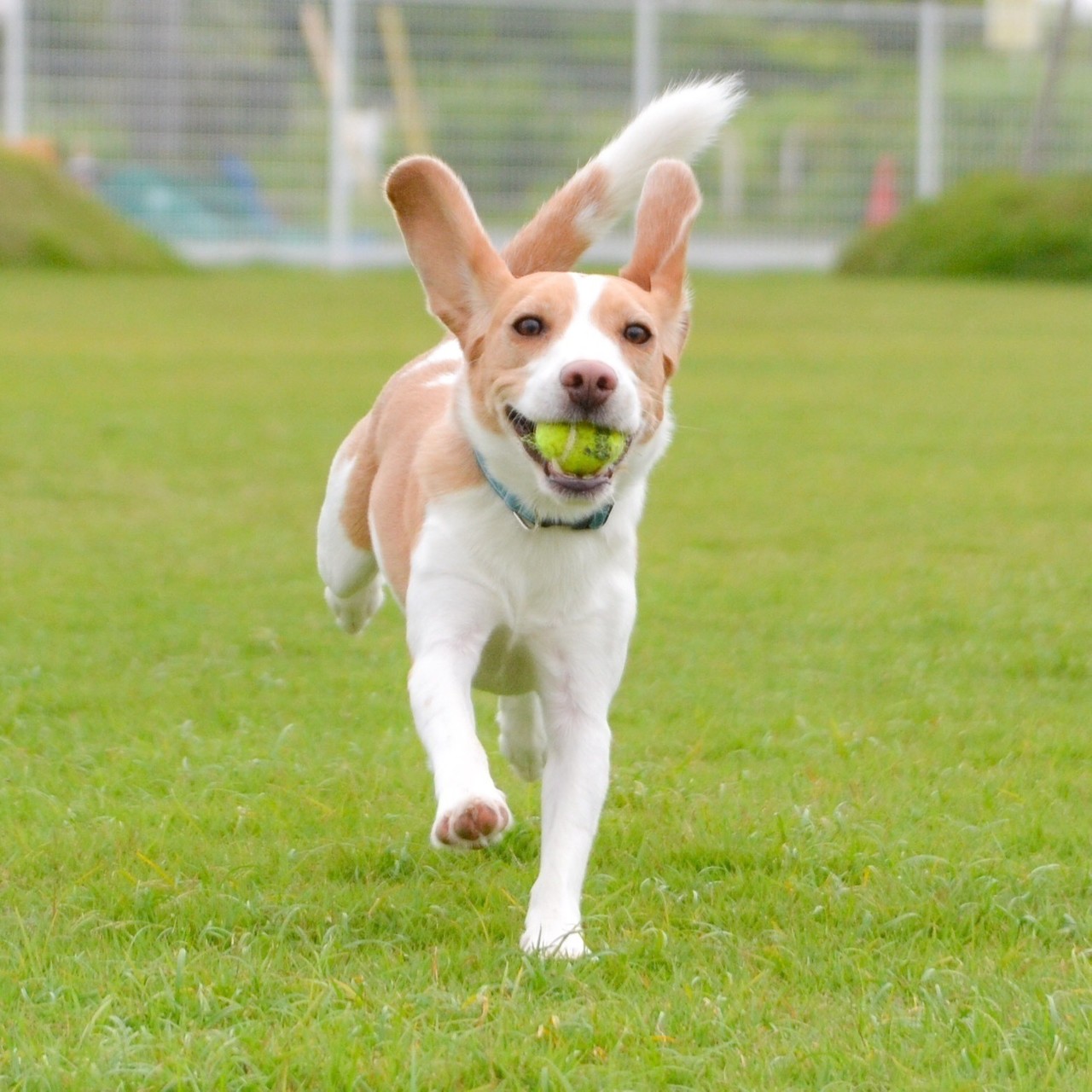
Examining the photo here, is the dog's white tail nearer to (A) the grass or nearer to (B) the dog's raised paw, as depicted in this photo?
(A) the grass

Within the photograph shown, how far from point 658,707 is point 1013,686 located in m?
1.04

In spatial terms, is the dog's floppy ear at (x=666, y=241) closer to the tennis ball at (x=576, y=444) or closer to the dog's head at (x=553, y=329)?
the dog's head at (x=553, y=329)

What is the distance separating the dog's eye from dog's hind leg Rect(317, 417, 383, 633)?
3.96 ft

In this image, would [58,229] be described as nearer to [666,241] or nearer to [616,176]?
[616,176]

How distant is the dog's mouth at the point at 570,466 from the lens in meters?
3.98

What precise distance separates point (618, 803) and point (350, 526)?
103cm

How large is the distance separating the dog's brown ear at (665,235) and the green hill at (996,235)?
19.9 m

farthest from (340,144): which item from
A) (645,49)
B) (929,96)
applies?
(929,96)

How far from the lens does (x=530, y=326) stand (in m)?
4.11

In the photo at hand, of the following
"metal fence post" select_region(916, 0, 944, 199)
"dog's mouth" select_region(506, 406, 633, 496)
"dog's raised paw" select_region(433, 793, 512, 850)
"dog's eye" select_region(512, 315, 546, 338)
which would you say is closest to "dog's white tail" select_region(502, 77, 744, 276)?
"dog's eye" select_region(512, 315, 546, 338)

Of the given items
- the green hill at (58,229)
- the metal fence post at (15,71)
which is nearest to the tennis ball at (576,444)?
the green hill at (58,229)

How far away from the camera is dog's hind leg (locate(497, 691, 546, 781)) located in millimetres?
4809

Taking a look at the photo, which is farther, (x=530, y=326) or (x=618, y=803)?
(x=618, y=803)

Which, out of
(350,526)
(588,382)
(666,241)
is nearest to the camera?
(588,382)
